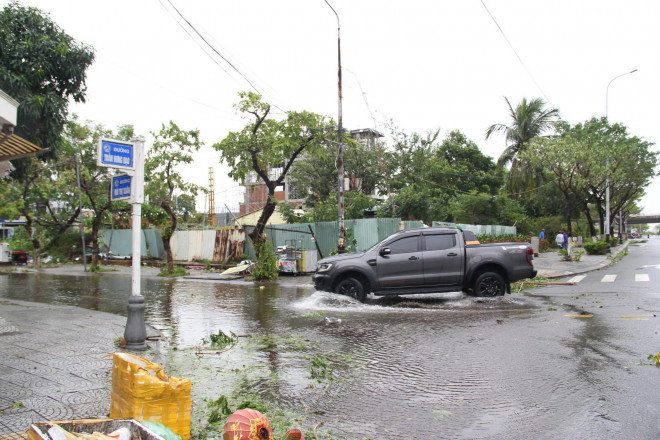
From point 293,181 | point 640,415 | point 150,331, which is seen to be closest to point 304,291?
point 150,331

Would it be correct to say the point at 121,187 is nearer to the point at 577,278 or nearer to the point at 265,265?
the point at 265,265

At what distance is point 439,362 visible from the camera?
643 centimetres

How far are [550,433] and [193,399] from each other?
3374mm

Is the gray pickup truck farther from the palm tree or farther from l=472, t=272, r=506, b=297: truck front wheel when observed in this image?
the palm tree

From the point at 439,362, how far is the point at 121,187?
5353 mm

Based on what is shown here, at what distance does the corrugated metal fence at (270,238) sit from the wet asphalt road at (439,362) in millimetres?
9416

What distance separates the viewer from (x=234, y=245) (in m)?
26.3

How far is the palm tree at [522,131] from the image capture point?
40344mm

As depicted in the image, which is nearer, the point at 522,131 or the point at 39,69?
the point at 39,69

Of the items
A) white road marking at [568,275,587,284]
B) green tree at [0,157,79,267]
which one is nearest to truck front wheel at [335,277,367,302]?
white road marking at [568,275,587,284]

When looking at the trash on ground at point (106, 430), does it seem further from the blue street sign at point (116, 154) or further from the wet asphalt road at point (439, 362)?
the blue street sign at point (116, 154)

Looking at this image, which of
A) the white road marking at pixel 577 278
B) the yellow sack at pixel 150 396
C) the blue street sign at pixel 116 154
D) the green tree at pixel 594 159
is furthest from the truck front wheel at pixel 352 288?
the green tree at pixel 594 159

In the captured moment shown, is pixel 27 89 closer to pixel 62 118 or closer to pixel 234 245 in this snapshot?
→ pixel 62 118

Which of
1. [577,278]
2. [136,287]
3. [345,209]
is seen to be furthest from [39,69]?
[345,209]
